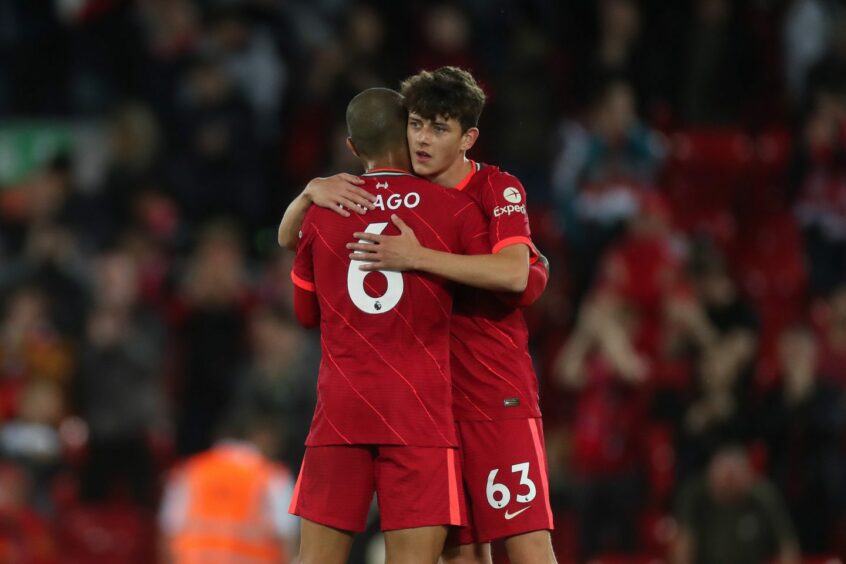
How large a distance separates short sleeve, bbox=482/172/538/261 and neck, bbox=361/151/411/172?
29 centimetres

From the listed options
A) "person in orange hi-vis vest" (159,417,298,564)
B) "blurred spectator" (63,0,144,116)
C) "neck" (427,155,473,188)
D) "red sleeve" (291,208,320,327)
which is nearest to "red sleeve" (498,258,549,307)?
A: "neck" (427,155,473,188)

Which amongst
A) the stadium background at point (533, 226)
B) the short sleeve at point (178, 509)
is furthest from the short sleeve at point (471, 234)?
the stadium background at point (533, 226)

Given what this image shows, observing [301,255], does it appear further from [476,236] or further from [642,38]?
[642,38]

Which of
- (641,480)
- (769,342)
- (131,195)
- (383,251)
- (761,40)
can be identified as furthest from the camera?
(761,40)

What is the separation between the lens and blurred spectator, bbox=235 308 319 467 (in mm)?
9648

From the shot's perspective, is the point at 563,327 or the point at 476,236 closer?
the point at 476,236

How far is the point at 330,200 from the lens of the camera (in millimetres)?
4922

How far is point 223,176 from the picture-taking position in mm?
11578

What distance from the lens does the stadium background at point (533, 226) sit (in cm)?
988

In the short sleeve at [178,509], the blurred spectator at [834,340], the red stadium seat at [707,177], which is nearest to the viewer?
the short sleeve at [178,509]

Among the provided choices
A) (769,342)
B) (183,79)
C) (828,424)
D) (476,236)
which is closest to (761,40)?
(769,342)

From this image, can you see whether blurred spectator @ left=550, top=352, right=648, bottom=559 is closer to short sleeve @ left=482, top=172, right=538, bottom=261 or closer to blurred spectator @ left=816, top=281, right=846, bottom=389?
blurred spectator @ left=816, top=281, right=846, bottom=389

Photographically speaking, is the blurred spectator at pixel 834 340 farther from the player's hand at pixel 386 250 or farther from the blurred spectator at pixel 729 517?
the player's hand at pixel 386 250

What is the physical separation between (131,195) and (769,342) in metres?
4.79
